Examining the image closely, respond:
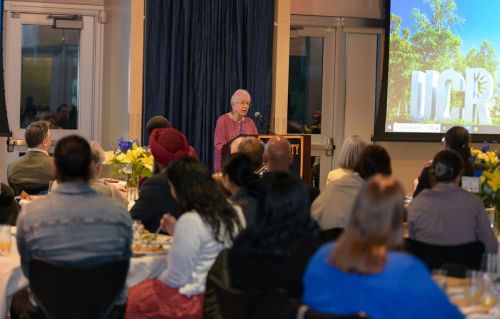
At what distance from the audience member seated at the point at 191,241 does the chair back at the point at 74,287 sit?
0.34m

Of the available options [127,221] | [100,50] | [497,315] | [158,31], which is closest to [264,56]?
[158,31]

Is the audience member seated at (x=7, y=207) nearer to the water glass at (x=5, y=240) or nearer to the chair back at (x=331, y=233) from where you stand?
the water glass at (x=5, y=240)

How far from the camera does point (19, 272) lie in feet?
13.4

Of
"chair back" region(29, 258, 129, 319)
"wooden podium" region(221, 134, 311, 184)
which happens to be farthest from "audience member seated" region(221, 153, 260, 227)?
"wooden podium" region(221, 134, 311, 184)

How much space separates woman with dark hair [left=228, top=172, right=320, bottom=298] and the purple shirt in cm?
502

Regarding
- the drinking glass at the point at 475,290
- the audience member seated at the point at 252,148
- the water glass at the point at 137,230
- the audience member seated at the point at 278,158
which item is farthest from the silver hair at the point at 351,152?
the drinking glass at the point at 475,290

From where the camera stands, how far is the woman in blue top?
265cm

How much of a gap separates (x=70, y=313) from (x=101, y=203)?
0.47m

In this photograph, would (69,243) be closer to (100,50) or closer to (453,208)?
(453,208)

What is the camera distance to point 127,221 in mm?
3732

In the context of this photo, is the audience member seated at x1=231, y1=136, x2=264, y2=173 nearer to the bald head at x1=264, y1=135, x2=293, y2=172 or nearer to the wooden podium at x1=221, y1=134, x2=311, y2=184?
the bald head at x1=264, y1=135, x2=293, y2=172

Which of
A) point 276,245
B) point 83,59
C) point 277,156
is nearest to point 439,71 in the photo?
point 83,59

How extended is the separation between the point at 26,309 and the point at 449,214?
212cm

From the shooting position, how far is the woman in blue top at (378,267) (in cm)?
265
